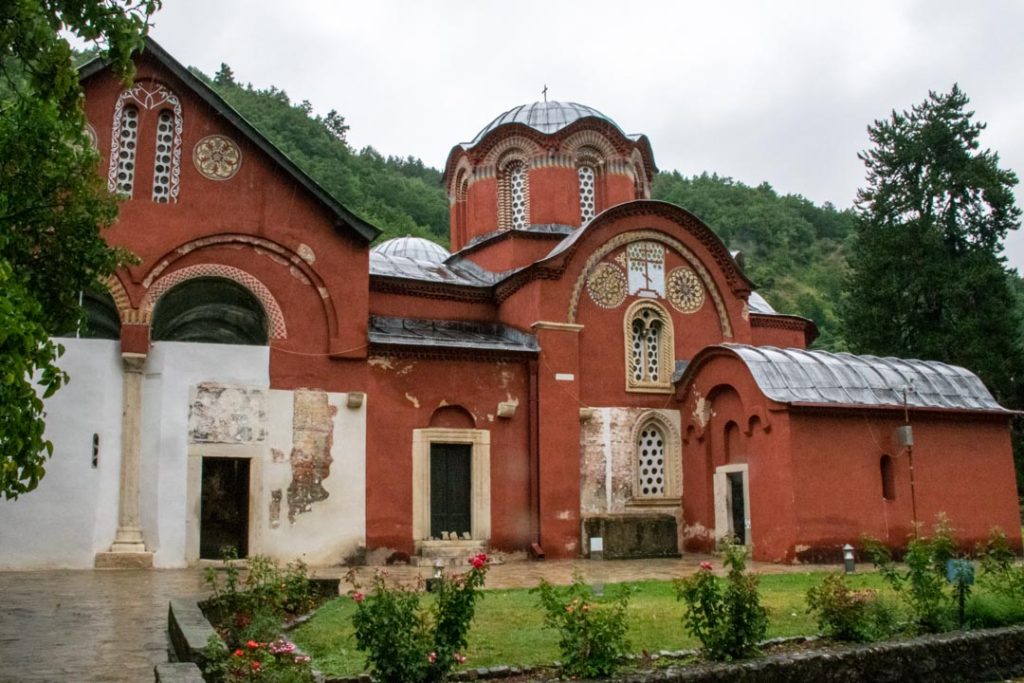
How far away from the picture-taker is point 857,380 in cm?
1631

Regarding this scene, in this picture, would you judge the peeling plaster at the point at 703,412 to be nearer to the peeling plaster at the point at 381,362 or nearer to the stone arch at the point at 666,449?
the stone arch at the point at 666,449

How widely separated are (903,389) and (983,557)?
26.9 ft

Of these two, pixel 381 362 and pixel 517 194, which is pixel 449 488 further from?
pixel 517 194

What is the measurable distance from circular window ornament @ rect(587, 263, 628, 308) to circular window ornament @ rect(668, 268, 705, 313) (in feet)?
3.63

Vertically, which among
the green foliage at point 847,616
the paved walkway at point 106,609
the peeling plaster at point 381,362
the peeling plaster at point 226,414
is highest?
the peeling plaster at point 381,362

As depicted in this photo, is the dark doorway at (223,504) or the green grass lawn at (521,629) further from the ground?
the dark doorway at (223,504)

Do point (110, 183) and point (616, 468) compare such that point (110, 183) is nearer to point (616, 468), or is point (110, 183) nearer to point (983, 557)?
point (616, 468)

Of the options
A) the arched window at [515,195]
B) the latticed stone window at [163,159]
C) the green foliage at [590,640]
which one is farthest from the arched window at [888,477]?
the latticed stone window at [163,159]

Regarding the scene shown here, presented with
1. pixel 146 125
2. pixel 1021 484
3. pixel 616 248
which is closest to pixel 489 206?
pixel 616 248

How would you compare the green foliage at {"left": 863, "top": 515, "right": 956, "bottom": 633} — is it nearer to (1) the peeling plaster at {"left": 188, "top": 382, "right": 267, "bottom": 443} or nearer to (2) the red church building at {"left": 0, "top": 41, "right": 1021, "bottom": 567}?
(2) the red church building at {"left": 0, "top": 41, "right": 1021, "bottom": 567}

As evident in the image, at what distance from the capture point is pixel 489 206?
67.5 ft

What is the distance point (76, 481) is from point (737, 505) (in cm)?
1054

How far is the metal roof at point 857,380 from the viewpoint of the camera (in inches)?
618

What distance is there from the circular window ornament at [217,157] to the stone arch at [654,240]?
20.5 ft
